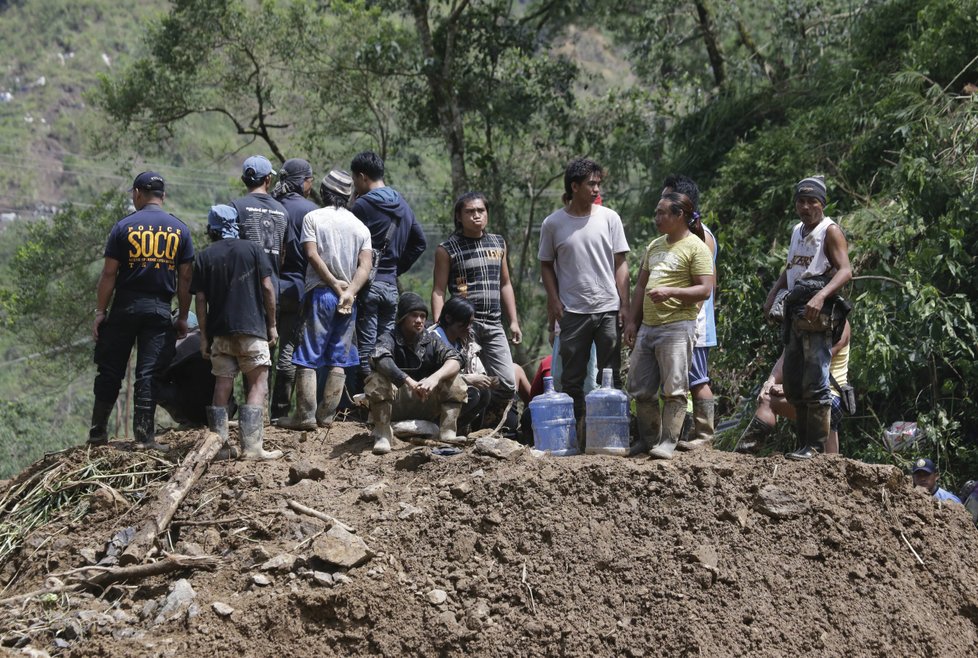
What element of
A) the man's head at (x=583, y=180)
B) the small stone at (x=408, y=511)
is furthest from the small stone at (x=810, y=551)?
the man's head at (x=583, y=180)

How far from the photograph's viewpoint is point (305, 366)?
740cm

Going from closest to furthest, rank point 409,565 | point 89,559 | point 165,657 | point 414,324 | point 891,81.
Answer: point 165,657 → point 409,565 → point 89,559 → point 414,324 → point 891,81

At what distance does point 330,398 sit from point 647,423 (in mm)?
2184

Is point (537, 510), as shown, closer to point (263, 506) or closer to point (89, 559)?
point (263, 506)

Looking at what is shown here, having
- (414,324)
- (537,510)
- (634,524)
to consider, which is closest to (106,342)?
(414,324)

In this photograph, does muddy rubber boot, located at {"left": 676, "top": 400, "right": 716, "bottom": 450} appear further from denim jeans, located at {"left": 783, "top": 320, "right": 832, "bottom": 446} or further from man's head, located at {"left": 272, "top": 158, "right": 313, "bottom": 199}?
man's head, located at {"left": 272, "top": 158, "right": 313, "bottom": 199}

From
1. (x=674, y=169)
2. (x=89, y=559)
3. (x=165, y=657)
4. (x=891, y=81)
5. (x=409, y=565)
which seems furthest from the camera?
(x=674, y=169)

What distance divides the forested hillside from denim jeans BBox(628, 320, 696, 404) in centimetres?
208

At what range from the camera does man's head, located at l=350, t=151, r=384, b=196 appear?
25.8 feet

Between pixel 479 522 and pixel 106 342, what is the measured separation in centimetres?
284

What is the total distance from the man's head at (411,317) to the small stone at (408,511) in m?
1.35

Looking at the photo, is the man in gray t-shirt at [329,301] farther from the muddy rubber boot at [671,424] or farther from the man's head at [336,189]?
the muddy rubber boot at [671,424]

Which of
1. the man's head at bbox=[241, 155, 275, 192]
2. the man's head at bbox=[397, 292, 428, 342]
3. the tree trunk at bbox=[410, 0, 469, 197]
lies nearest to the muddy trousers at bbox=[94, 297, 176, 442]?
the man's head at bbox=[241, 155, 275, 192]

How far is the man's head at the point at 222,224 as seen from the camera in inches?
283
